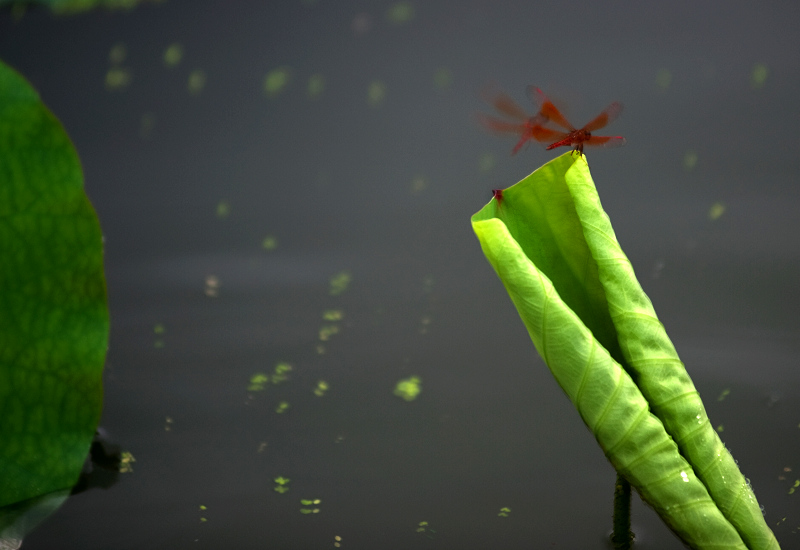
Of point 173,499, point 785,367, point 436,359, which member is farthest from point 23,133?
point 785,367

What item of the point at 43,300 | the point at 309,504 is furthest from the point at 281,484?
the point at 43,300

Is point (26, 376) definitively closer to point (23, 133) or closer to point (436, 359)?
point (23, 133)

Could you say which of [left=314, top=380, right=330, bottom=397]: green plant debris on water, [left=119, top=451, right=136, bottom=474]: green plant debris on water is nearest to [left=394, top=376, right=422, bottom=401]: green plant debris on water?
[left=314, top=380, right=330, bottom=397]: green plant debris on water

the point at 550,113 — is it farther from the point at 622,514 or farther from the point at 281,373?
the point at 281,373

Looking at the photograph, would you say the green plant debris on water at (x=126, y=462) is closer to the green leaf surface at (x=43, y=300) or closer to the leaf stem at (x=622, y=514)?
the green leaf surface at (x=43, y=300)

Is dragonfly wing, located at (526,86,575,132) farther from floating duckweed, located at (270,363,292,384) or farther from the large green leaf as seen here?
floating duckweed, located at (270,363,292,384)

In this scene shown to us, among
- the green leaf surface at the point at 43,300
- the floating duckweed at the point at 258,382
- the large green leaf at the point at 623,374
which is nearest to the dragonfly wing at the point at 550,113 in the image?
the large green leaf at the point at 623,374
